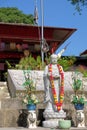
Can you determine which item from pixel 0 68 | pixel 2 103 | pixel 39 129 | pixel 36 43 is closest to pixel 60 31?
pixel 36 43

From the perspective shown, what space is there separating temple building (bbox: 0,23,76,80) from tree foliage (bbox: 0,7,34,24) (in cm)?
1160

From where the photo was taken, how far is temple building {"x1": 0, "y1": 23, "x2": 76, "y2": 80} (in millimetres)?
29188

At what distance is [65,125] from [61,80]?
1.64 m

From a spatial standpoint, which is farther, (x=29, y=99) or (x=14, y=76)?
(x=14, y=76)

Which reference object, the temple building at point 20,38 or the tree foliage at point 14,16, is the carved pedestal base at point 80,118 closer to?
the temple building at point 20,38

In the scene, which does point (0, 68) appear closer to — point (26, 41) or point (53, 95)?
point (26, 41)

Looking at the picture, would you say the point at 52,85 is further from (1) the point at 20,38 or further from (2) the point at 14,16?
(2) the point at 14,16

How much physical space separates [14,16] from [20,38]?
12922 millimetres

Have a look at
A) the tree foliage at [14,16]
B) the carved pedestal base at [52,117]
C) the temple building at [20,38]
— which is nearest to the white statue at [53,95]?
the carved pedestal base at [52,117]

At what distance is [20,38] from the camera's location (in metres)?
29.6

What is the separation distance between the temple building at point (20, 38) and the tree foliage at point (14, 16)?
38.1ft

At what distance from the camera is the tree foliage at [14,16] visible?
4153 centimetres

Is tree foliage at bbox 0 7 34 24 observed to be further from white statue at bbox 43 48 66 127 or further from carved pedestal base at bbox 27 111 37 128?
carved pedestal base at bbox 27 111 37 128

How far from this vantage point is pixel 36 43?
3011cm
